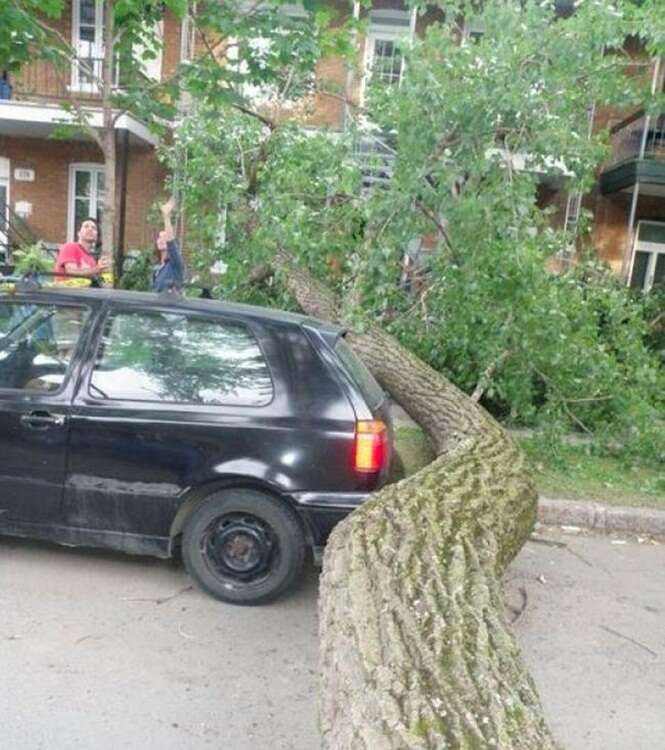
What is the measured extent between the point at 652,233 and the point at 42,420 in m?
15.1

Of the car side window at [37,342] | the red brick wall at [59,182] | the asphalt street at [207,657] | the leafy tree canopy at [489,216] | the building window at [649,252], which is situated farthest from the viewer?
the building window at [649,252]

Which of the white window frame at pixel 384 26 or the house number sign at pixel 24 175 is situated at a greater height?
the white window frame at pixel 384 26

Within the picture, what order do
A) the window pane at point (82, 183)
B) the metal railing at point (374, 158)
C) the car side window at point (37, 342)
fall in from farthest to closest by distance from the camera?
the window pane at point (82, 183) → the metal railing at point (374, 158) → the car side window at point (37, 342)

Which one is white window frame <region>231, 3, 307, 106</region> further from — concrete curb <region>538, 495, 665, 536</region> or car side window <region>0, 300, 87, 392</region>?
concrete curb <region>538, 495, 665, 536</region>

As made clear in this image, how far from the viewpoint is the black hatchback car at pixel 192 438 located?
12.3 ft

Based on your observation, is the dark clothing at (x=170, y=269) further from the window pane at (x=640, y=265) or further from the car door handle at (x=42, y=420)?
the window pane at (x=640, y=265)

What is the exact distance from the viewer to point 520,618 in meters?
3.92

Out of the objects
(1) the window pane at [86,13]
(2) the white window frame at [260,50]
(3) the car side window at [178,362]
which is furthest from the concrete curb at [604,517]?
A: (1) the window pane at [86,13]

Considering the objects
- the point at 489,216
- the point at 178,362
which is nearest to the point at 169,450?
the point at 178,362

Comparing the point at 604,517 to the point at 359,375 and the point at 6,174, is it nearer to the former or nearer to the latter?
the point at 359,375

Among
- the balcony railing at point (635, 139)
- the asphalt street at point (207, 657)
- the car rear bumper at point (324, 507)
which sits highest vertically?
the balcony railing at point (635, 139)

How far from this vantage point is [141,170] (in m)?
15.2

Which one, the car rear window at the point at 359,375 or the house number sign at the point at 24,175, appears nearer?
the car rear window at the point at 359,375

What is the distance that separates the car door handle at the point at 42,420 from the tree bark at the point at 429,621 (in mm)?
1613
